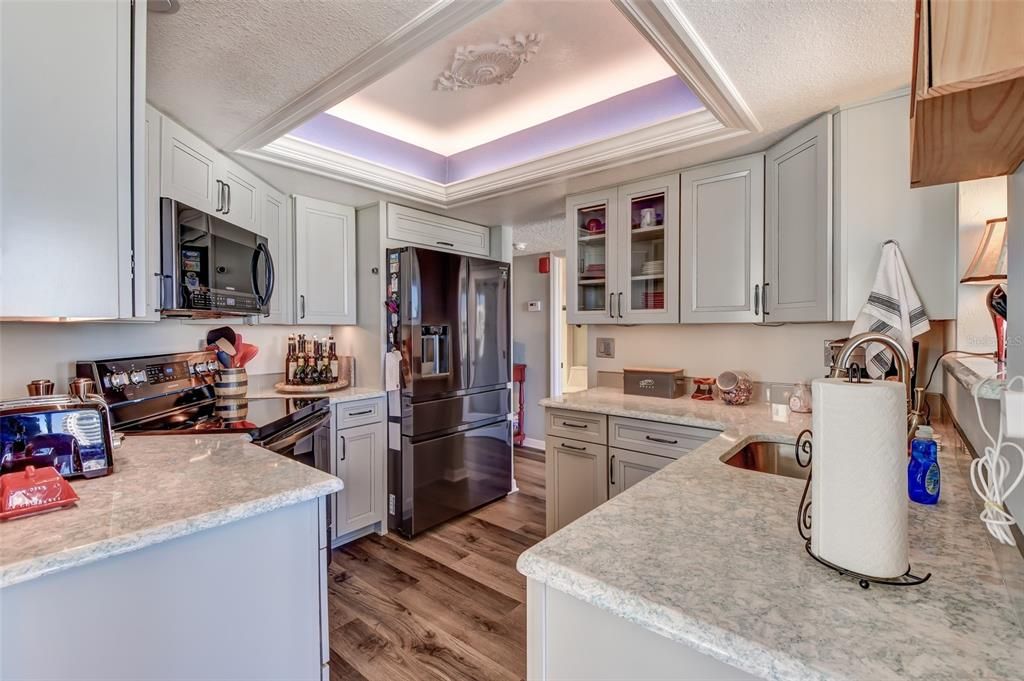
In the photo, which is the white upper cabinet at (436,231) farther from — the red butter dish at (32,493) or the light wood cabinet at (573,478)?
the red butter dish at (32,493)

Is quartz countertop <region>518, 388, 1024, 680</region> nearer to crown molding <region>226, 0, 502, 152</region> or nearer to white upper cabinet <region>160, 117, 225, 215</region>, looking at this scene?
crown molding <region>226, 0, 502, 152</region>

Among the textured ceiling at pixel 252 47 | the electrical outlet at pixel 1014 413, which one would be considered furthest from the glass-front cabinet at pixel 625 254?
the electrical outlet at pixel 1014 413

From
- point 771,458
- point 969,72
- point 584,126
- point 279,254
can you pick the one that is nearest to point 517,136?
point 584,126

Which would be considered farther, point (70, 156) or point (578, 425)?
point (578, 425)

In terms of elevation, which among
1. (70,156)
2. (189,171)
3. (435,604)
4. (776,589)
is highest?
(189,171)

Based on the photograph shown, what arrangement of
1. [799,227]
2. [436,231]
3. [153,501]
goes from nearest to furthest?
[153,501] → [799,227] → [436,231]

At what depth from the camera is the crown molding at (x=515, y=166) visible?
204cm

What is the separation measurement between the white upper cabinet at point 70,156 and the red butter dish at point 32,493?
1.18ft

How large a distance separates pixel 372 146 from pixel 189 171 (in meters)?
1.00

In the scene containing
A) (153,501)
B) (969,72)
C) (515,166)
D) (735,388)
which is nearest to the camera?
(969,72)

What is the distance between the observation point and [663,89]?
2.15 meters

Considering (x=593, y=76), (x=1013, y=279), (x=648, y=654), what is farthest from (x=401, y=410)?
(x=1013, y=279)

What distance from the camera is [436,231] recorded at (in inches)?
129

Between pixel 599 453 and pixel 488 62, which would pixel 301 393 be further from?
pixel 488 62
